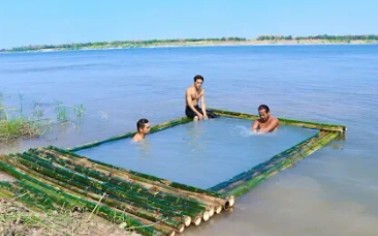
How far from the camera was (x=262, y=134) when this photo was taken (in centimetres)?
1014

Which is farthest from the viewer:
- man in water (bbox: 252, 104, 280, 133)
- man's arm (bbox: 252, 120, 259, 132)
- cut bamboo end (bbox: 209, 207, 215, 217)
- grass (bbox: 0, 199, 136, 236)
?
man's arm (bbox: 252, 120, 259, 132)

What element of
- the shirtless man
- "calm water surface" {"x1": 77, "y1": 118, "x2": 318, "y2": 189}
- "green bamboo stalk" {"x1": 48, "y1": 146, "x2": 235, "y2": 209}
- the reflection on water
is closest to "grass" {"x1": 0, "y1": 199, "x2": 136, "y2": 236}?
the reflection on water

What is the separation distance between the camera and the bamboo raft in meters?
5.25

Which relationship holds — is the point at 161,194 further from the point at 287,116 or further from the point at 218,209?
the point at 287,116

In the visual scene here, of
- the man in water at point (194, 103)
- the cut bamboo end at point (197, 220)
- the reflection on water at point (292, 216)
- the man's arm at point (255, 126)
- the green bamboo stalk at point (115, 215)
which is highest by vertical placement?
the man in water at point (194, 103)

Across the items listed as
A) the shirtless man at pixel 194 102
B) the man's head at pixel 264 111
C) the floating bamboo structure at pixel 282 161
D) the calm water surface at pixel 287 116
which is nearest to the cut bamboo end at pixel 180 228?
the calm water surface at pixel 287 116

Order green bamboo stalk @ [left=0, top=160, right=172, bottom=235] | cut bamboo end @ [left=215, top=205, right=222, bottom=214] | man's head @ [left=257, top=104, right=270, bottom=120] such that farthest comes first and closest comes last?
1. man's head @ [left=257, top=104, right=270, bottom=120]
2. cut bamboo end @ [left=215, top=205, right=222, bottom=214]
3. green bamboo stalk @ [left=0, top=160, right=172, bottom=235]

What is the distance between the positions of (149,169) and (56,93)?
1493 cm

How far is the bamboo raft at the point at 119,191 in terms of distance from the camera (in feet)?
17.2

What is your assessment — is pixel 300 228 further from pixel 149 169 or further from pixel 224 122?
pixel 224 122

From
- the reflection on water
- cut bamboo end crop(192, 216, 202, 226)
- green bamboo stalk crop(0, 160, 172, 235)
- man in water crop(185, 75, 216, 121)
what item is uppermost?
man in water crop(185, 75, 216, 121)

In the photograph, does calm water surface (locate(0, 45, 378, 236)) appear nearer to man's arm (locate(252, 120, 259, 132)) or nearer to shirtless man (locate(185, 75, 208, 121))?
man's arm (locate(252, 120, 259, 132))

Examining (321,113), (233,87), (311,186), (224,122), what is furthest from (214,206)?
(233,87)

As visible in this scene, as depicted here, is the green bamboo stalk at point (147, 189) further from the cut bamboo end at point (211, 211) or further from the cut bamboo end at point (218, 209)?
the cut bamboo end at point (218, 209)
